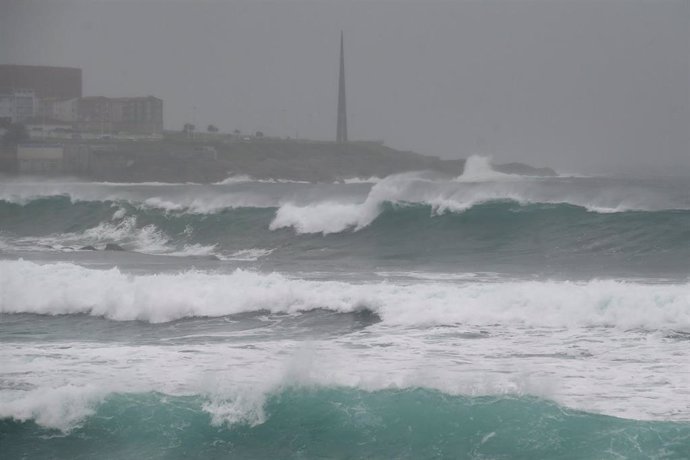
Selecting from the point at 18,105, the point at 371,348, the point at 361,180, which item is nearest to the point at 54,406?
the point at 371,348

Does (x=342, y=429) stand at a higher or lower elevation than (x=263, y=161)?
lower

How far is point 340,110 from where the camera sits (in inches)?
2424

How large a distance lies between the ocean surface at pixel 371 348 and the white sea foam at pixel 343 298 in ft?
0.12

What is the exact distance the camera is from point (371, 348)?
10812 mm

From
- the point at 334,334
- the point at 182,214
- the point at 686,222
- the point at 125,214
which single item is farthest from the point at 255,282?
the point at 125,214

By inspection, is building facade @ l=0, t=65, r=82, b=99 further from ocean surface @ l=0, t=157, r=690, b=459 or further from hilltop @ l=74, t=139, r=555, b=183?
ocean surface @ l=0, t=157, r=690, b=459

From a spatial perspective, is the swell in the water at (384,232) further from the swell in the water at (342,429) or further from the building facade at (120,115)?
the building facade at (120,115)

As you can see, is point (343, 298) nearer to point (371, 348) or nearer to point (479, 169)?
point (371, 348)

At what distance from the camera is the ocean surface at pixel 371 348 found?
26.4 ft

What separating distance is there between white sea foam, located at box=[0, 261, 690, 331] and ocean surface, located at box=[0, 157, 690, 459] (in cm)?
4

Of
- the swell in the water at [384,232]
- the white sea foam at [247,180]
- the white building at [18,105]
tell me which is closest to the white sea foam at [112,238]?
the swell in the water at [384,232]

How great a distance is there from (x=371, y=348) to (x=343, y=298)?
2.86 meters

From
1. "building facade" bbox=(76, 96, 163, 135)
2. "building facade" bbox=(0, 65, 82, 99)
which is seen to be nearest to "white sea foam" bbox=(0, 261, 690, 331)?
"building facade" bbox=(0, 65, 82, 99)

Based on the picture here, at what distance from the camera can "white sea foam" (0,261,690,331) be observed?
12094mm
